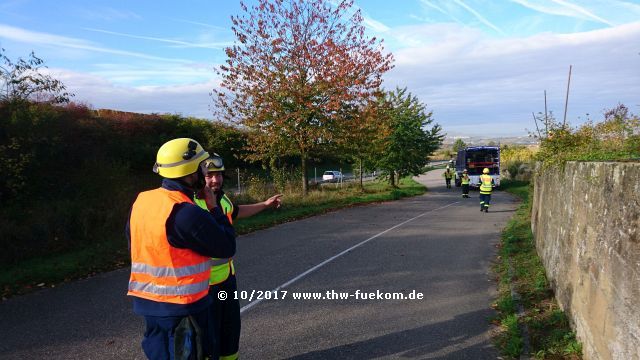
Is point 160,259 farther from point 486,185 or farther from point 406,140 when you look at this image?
point 406,140

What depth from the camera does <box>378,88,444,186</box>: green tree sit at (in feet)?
94.4

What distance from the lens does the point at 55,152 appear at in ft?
42.7

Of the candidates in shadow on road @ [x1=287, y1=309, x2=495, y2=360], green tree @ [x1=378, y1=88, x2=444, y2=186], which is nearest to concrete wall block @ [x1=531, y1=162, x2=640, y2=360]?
shadow on road @ [x1=287, y1=309, x2=495, y2=360]

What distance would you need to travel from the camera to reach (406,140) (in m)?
29.2

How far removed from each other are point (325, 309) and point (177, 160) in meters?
3.79

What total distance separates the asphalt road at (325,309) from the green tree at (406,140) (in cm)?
1831

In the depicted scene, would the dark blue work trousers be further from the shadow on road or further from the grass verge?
the grass verge

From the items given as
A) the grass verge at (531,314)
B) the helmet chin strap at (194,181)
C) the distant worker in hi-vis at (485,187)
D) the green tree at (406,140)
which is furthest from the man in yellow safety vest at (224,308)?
the green tree at (406,140)

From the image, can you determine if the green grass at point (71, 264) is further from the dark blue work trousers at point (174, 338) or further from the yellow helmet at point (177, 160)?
the yellow helmet at point (177, 160)

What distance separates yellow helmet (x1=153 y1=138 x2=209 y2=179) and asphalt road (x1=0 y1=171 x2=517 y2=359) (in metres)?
2.57

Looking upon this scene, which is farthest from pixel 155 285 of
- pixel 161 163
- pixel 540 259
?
pixel 540 259

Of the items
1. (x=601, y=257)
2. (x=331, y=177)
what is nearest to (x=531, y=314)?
(x=601, y=257)

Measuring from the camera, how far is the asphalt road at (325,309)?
467 cm

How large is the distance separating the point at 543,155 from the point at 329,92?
11.4 meters
